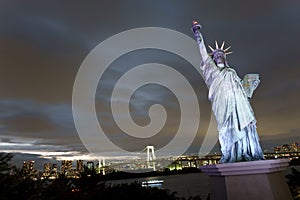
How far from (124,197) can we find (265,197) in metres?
7.67

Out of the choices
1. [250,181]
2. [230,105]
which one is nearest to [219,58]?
[230,105]

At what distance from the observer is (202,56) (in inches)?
228

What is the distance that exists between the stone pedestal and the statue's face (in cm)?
226

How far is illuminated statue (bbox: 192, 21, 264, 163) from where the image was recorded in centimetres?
518

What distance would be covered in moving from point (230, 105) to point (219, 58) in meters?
1.09

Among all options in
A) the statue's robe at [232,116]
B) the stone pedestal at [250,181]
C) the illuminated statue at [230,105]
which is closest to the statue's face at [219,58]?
the illuminated statue at [230,105]

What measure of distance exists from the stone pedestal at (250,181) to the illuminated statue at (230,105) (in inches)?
23.2

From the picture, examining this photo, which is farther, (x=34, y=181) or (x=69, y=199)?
(x=69, y=199)

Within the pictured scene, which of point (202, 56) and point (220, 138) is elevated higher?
point (202, 56)

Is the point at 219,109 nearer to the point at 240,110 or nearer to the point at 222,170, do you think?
the point at 240,110

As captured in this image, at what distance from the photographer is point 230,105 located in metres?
5.38

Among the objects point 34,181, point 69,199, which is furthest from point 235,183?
point 69,199

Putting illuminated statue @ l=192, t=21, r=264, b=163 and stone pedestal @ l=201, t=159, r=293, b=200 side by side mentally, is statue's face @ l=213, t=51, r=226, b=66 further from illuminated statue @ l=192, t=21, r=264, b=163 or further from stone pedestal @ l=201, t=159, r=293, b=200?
stone pedestal @ l=201, t=159, r=293, b=200

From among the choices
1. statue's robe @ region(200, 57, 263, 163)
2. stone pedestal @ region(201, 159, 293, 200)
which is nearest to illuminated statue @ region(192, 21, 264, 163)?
statue's robe @ region(200, 57, 263, 163)
